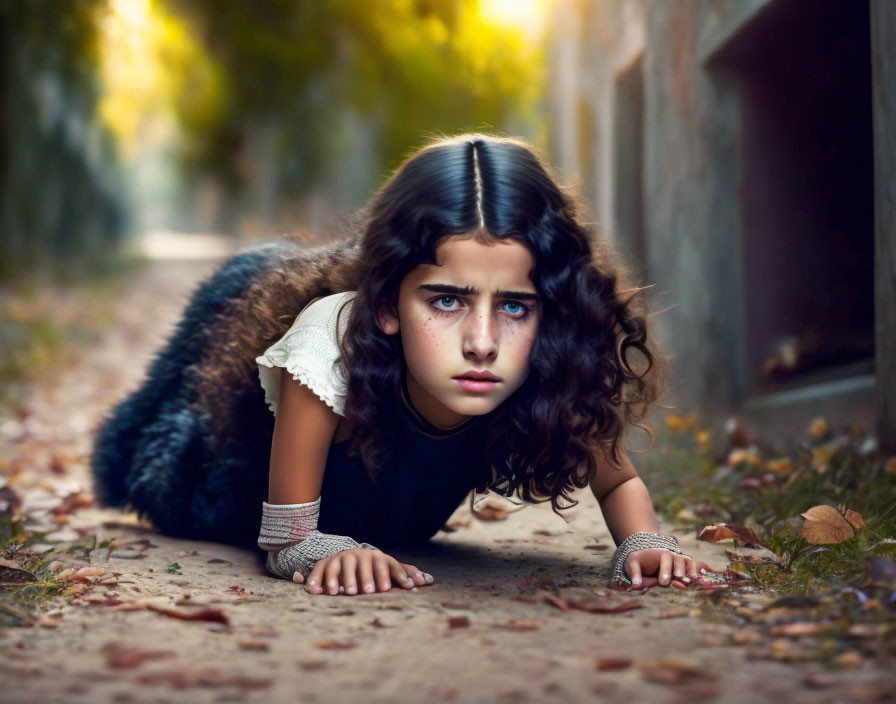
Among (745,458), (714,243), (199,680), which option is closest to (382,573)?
(199,680)

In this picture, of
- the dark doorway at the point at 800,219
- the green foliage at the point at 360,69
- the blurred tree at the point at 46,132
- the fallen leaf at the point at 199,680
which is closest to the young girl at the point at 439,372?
the fallen leaf at the point at 199,680

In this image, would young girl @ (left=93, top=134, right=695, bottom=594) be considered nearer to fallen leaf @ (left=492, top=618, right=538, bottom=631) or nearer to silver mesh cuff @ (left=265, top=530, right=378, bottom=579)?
silver mesh cuff @ (left=265, top=530, right=378, bottom=579)

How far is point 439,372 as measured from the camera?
2.45 metres

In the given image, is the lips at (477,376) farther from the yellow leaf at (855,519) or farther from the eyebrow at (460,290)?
the yellow leaf at (855,519)

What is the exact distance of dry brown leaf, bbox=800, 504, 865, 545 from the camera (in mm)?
2662

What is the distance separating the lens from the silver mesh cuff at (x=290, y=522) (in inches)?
104

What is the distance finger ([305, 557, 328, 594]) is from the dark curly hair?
28cm

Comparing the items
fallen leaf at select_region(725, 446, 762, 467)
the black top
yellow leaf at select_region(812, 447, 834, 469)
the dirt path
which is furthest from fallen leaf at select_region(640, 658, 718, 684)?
fallen leaf at select_region(725, 446, 762, 467)

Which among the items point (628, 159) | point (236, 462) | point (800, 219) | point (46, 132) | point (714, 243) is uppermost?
point (46, 132)

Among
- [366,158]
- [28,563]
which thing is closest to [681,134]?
[28,563]

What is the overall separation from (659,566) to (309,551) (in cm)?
85

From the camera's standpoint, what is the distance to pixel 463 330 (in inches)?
95.3

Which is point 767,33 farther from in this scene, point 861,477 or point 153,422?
point 153,422

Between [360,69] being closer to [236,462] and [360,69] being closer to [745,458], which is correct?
[745,458]
